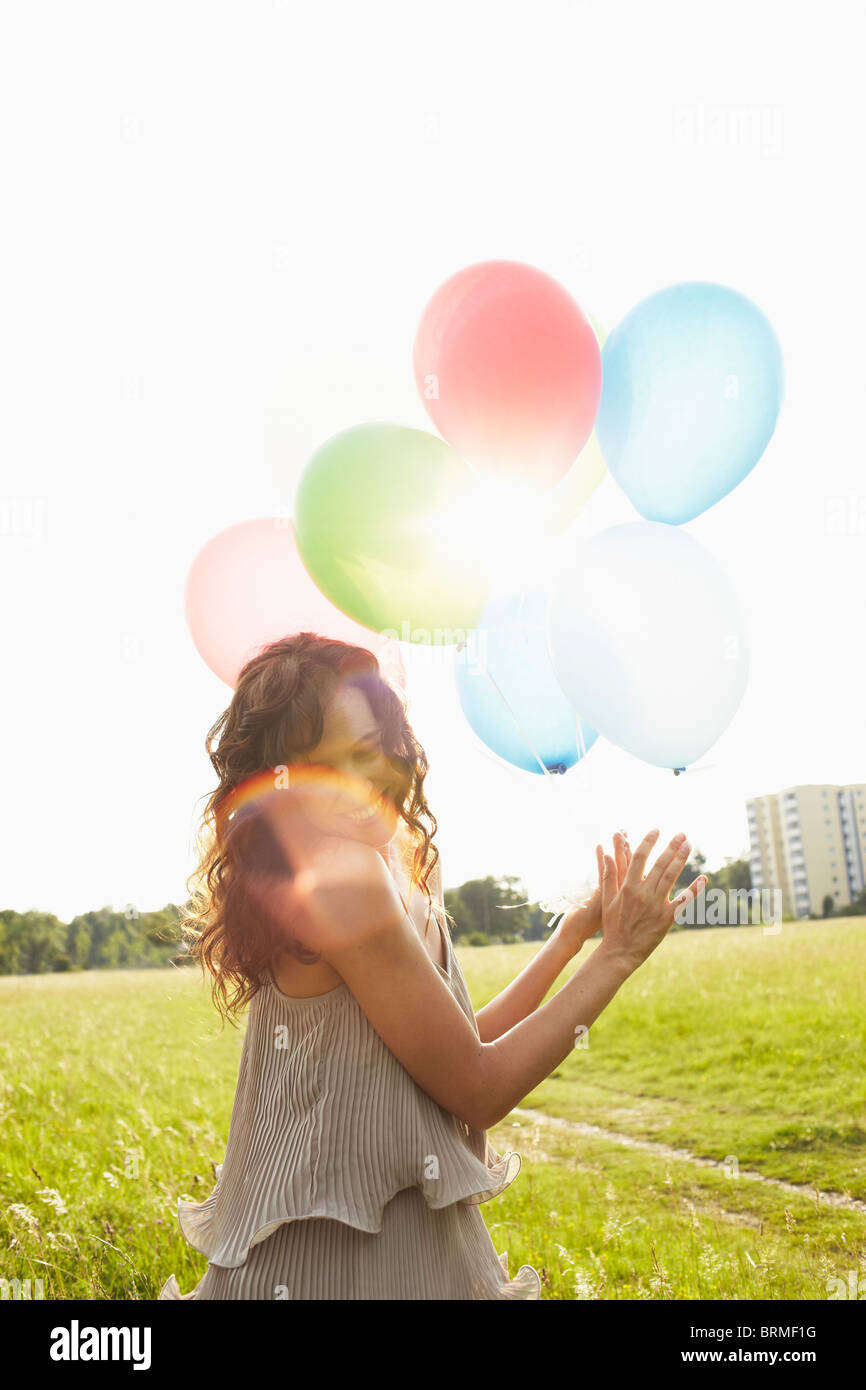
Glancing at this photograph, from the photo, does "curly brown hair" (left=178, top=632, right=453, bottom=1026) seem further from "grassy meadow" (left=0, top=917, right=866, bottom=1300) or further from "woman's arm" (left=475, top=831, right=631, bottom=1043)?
"grassy meadow" (left=0, top=917, right=866, bottom=1300)

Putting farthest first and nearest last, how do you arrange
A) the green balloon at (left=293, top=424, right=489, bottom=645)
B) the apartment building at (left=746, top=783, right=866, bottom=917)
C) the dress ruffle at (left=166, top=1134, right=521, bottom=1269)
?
1. the apartment building at (left=746, top=783, right=866, bottom=917)
2. the green balloon at (left=293, top=424, right=489, bottom=645)
3. the dress ruffle at (left=166, top=1134, right=521, bottom=1269)

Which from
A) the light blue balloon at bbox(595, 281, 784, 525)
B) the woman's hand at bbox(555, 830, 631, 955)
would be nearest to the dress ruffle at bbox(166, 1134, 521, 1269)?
the woman's hand at bbox(555, 830, 631, 955)

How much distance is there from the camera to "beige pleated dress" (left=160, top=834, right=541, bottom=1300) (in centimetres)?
136

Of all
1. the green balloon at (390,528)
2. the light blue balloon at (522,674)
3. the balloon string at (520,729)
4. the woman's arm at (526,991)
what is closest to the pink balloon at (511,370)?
the green balloon at (390,528)

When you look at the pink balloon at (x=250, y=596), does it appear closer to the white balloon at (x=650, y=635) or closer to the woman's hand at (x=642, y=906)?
the white balloon at (x=650, y=635)

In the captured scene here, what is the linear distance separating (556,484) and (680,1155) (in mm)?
4718

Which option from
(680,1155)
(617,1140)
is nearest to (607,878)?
(680,1155)

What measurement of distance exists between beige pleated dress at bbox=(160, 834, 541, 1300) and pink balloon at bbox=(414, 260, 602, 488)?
1.42 metres

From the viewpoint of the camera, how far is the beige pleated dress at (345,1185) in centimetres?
136

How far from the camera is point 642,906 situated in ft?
5.26

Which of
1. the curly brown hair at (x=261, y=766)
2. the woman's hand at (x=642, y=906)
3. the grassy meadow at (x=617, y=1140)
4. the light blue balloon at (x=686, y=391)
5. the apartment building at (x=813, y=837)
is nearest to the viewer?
the curly brown hair at (x=261, y=766)

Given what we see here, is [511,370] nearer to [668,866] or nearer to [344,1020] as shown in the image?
[668,866]

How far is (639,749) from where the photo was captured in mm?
2338
